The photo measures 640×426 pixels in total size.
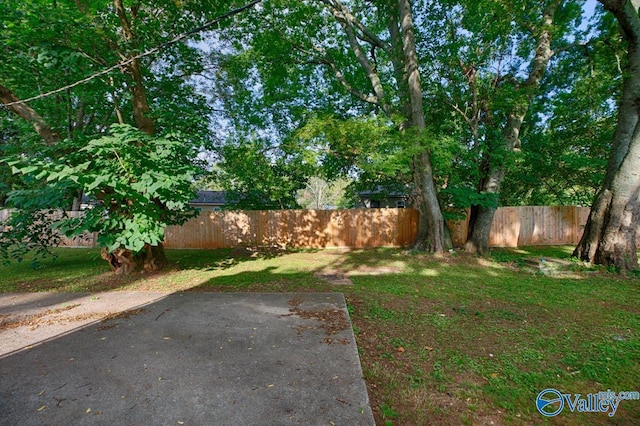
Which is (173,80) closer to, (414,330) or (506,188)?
(414,330)

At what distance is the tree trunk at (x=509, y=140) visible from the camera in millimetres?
7387

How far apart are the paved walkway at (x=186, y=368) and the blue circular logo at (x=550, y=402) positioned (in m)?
1.39

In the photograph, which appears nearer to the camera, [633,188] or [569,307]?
[569,307]

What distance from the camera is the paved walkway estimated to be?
1.82 meters

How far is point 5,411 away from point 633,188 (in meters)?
9.92

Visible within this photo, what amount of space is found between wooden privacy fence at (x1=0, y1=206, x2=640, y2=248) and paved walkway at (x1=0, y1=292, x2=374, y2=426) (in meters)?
7.25

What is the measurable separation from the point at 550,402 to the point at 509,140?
306 inches

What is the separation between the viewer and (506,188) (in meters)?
13.7

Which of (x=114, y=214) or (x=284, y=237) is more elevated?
(x=114, y=214)

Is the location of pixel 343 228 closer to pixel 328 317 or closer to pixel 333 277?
pixel 333 277

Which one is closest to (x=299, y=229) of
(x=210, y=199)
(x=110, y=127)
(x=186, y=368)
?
(x=110, y=127)

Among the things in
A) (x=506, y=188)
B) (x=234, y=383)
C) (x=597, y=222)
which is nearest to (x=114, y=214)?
(x=234, y=383)

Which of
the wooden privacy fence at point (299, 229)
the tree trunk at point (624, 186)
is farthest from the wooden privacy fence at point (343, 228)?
the tree trunk at point (624, 186)

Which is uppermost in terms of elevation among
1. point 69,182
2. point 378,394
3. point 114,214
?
point 69,182
